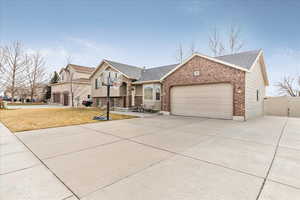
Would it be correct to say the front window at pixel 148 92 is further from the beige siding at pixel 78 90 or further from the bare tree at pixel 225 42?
the beige siding at pixel 78 90

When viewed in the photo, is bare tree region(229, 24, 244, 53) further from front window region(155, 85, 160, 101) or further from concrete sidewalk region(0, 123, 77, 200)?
concrete sidewalk region(0, 123, 77, 200)

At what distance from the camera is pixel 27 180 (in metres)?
2.28

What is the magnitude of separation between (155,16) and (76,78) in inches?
718

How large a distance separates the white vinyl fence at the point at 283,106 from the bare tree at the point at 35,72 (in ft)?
128

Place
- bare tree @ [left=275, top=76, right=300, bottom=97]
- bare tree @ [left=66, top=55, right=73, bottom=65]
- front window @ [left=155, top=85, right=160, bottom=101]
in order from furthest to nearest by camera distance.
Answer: bare tree @ [left=66, top=55, right=73, bottom=65], bare tree @ [left=275, top=76, right=300, bottom=97], front window @ [left=155, top=85, right=160, bottom=101]

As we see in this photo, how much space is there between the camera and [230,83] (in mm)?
9227

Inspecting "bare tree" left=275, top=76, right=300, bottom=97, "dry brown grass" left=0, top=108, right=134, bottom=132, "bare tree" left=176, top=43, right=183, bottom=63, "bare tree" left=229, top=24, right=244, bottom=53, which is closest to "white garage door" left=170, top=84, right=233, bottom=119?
"dry brown grass" left=0, top=108, right=134, bottom=132

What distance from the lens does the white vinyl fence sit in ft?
41.2

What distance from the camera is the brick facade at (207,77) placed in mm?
8797

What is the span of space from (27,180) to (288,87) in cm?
3194

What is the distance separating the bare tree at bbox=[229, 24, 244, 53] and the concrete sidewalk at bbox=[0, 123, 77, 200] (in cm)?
2431

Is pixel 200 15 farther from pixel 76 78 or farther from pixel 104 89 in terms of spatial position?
pixel 76 78

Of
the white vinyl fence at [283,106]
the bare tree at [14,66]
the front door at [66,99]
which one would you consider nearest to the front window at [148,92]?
the white vinyl fence at [283,106]

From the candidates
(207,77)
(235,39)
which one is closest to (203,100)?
(207,77)
